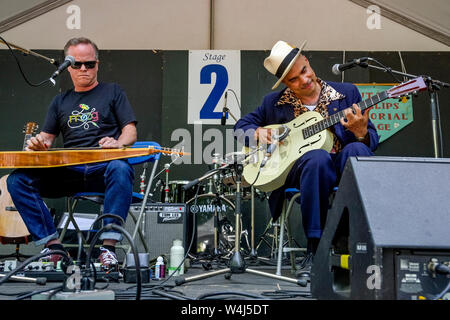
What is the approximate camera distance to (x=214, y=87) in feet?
17.3

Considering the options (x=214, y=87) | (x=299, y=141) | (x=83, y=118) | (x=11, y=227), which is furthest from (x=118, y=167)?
(x=214, y=87)

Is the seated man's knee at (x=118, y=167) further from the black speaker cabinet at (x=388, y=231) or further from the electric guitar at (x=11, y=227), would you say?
the electric guitar at (x=11, y=227)

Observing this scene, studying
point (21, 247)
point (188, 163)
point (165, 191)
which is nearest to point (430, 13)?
point (188, 163)

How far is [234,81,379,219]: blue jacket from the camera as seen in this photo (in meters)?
2.62

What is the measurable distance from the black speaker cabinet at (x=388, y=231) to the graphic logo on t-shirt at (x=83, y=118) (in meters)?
1.85

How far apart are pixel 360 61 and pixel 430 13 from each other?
10.8ft

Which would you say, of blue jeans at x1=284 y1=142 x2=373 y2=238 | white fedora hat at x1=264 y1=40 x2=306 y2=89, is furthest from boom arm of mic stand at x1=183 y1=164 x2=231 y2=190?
white fedora hat at x1=264 y1=40 x2=306 y2=89

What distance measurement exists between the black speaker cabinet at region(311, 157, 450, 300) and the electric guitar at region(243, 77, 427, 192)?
108cm

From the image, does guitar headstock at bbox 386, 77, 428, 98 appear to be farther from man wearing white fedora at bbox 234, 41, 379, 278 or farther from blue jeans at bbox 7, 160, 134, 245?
blue jeans at bbox 7, 160, 134, 245

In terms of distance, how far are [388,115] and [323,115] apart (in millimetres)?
2848

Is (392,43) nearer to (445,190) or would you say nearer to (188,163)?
(188,163)

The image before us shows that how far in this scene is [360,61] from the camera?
2.59m

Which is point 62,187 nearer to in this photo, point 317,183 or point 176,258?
point 176,258
